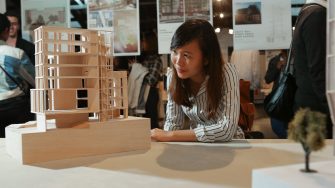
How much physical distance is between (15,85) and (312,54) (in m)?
1.51

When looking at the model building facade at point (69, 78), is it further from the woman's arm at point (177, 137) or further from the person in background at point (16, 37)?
the person in background at point (16, 37)

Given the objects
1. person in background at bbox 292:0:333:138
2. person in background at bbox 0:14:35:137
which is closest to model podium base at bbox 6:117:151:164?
person in background at bbox 292:0:333:138

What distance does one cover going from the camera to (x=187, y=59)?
51.3 inches

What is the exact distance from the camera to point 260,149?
3.48 feet

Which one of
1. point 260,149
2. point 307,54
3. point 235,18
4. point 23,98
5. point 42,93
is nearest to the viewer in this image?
point 42,93

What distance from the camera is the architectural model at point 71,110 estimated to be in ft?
3.07

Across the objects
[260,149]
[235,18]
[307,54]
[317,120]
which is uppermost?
[235,18]


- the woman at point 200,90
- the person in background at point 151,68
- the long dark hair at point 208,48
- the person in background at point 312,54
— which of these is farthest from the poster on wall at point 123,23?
the person in background at point 312,54

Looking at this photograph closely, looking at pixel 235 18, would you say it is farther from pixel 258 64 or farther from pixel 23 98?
pixel 23 98

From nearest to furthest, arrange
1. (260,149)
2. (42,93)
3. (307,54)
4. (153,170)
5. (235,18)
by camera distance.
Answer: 1. (153,170)
2. (42,93)
3. (260,149)
4. (307,54)
5. (235,18)

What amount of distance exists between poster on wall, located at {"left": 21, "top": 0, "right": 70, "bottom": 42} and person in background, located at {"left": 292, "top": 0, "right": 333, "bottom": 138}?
153 centimetres

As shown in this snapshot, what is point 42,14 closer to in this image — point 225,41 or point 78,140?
point 225,41

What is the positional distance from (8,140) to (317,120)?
2.88 ft

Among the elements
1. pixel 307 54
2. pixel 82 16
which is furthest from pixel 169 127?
pixel 82 16
